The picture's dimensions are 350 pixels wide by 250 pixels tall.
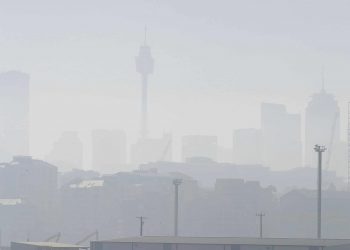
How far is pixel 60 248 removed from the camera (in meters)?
105

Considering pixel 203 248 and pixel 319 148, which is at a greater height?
pixel 319 148

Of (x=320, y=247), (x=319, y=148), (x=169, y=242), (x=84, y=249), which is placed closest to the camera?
(x=320, y=247)

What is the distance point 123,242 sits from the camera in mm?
105688

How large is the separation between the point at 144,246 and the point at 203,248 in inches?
287

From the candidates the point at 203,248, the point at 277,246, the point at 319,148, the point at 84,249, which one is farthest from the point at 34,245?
the point at 319,148

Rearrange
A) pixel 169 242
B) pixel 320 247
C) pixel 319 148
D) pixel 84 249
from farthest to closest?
pixel 319 148 → pixel 84 249 → pixel 169 242 → pixel 320 247

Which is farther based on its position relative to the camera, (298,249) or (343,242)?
(343,242)

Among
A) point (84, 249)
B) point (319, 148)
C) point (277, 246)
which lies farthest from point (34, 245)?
point (319, 148)

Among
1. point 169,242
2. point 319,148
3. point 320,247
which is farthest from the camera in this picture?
point 319,148

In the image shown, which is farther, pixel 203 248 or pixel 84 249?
pixel 84 249

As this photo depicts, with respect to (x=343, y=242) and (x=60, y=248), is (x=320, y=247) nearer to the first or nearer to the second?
(x=343, y=242)

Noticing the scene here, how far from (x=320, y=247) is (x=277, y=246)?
429cm

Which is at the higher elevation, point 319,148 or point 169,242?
point 319,148

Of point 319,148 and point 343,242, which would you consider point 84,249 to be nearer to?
point 343,242
